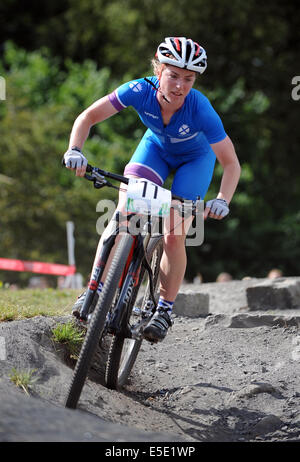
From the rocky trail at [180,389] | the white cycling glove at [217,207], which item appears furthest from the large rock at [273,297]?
the white cycling glove at [217,207]

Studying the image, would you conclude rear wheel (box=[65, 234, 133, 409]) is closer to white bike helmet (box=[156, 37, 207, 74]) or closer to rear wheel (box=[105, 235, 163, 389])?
rear wheel (box=[105, 235, 163, 389])

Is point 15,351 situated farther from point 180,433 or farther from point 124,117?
point 124,117

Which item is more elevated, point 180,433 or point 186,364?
point 186,364

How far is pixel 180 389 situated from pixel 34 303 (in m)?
2.59

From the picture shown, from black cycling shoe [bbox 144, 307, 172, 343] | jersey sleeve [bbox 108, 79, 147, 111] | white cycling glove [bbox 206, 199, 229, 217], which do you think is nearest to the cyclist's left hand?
white cycling glove [bbox 206, 199, 229, 217]

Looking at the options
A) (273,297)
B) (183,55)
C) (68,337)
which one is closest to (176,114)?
(183,55)

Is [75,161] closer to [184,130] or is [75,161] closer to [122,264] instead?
[122,264]

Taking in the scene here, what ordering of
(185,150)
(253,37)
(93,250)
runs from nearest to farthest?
(185,150), (93,250), (253,37)

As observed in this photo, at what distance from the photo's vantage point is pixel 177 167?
528cm

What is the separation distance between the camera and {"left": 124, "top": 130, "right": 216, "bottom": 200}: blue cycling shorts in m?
5.03
